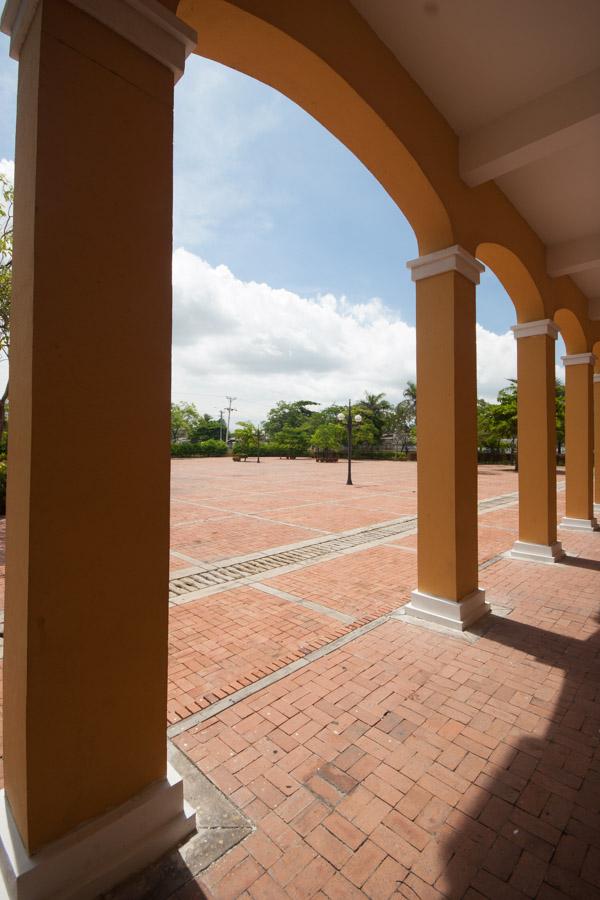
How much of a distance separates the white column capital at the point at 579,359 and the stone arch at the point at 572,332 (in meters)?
0.16

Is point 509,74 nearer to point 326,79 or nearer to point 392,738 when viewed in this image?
point 326,79

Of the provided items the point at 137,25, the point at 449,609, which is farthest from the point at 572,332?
the point at 137,25

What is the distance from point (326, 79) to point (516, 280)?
4.22 meters

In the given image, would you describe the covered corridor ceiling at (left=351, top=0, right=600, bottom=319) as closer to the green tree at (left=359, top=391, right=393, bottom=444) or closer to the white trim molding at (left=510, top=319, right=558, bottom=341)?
the white trim molding at (left=510, top=319, right=558, bottom=341)

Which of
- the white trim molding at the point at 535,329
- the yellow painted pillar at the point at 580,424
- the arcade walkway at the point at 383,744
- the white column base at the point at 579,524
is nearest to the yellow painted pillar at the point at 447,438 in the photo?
the arcade walkway at the point at 383,744

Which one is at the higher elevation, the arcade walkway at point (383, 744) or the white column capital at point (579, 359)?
the white column capital at point (579, 359)

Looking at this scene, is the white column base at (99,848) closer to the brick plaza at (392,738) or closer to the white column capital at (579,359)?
the brick plaza at (392,738)

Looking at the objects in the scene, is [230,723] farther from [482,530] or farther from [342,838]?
[482,530]

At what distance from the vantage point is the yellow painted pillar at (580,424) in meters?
8.41

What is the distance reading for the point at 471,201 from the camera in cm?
457

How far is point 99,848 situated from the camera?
Result: 1771mm

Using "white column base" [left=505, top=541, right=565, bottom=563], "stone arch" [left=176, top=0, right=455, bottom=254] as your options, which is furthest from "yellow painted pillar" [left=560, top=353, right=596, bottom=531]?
"stone arch" [left=176, top=0, right=455, bottom=254]

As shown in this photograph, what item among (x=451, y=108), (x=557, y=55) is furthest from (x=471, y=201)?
(x=557, y=55)

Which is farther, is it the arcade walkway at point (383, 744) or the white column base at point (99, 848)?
the arcade walkway at point (383, 744)
